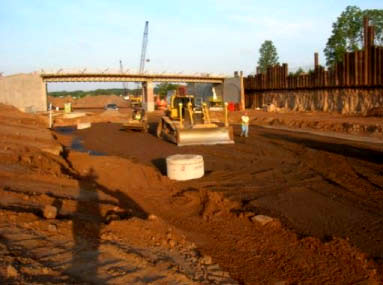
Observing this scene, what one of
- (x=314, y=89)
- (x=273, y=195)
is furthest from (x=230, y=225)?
(x=314, y=89)

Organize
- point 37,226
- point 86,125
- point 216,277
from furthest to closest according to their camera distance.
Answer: point 86,125
point 37,226
point 216,277

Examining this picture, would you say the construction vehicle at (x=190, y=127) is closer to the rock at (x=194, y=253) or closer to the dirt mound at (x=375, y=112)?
the dirt mound at (x=375, y=112)

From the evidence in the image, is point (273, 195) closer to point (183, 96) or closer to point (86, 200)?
point (86, 200)

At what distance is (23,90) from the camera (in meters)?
54.1

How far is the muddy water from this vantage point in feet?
28.3

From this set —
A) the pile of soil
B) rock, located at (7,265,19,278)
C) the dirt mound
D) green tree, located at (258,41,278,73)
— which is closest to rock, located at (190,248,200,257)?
rock, located at (7,265,19,278)

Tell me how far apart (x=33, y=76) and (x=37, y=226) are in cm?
5141

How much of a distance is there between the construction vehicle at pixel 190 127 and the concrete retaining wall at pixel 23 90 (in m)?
32.1

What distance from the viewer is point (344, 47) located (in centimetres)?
6631

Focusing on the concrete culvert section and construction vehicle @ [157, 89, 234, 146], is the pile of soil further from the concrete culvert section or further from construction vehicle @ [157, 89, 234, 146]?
the concrete culvert section

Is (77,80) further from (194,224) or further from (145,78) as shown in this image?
(194,224)

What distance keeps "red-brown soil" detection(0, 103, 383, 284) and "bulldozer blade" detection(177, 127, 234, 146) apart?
234 inches

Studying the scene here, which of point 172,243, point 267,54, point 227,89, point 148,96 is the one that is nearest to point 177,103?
point 172,243

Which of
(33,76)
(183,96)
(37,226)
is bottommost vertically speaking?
(37,226)
